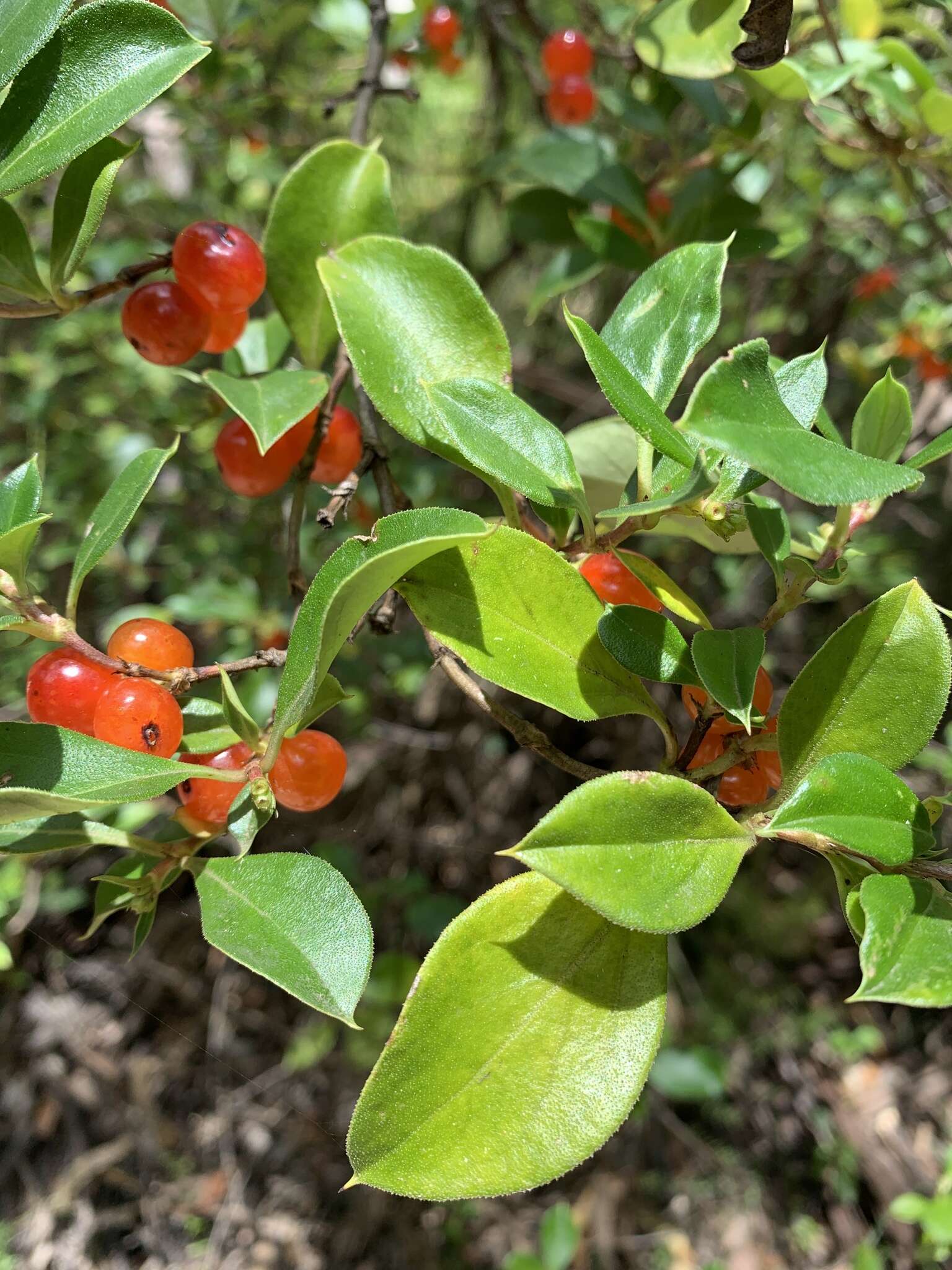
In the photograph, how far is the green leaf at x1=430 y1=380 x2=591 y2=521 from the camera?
1.97 ft

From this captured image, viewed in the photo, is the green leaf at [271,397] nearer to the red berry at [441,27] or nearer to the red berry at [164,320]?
the red berry at [164,320]

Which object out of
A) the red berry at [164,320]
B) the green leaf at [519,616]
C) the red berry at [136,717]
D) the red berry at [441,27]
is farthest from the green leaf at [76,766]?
the red berry at [441,27]

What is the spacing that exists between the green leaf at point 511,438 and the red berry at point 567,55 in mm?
1312

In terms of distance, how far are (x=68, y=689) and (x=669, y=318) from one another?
1.67 ft

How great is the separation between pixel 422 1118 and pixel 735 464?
0.46 metres

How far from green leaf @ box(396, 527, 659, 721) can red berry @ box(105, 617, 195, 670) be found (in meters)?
0.21

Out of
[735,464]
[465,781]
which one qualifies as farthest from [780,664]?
[735,464]

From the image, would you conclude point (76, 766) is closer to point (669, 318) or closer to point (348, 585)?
point (348, 585)

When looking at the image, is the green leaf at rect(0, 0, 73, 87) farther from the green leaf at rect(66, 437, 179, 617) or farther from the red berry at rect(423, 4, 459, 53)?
the red berry at rect(423, 4, 459, 53)

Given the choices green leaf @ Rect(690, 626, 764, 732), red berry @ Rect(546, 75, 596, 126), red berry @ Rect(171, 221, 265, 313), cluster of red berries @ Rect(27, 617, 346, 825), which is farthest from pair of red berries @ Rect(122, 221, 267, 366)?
red berry @ Rect(546, 75, 596, 126)

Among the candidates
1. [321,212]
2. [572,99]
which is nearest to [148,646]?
[321,212]

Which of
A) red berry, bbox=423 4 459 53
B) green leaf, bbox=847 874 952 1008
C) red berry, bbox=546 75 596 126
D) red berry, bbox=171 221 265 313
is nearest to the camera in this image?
green leaf, bbox=847 874 952 1008

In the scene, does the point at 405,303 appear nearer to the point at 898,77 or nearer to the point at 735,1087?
the point at 898,77

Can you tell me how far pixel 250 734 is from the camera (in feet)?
2.21
